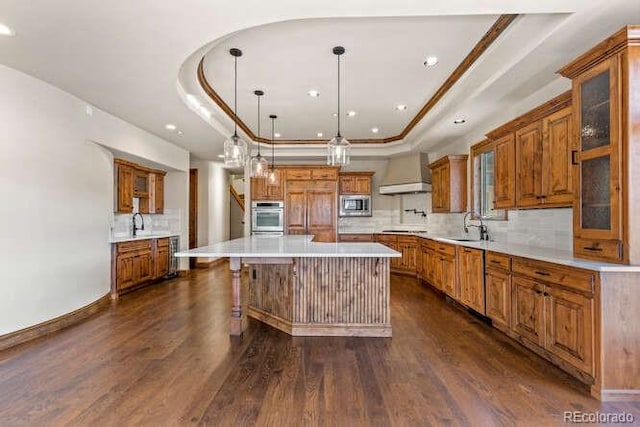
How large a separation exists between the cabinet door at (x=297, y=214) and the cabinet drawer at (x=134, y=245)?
9.02 ft

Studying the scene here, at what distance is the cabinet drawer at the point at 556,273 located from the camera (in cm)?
220

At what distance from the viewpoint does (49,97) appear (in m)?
3.57

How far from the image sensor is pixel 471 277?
390 centimetres

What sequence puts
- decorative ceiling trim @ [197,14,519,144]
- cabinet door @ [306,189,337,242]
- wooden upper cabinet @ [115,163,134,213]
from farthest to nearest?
cabinet door @ [306,189,337,242] → wooden upper cabinet @ [115,163,134,213] → decorative ceiling trim @ [197,14,519,144]

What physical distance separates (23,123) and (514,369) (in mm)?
4913

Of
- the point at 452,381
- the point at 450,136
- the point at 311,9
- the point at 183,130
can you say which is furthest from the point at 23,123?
the point at 450,136

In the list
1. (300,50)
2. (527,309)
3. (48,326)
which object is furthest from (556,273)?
(48,326)

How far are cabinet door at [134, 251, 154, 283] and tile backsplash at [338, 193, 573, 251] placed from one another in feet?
12.9

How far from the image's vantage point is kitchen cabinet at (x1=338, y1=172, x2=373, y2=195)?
7555mm

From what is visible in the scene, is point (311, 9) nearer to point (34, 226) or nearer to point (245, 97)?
point (245, 97)

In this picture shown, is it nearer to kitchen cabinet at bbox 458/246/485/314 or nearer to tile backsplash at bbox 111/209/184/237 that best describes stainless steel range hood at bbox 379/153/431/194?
kitchen cabinet at bbox 458/246/485/314

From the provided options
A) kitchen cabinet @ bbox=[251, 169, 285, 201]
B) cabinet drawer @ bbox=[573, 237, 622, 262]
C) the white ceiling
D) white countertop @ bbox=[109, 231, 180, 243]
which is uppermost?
the white ceiling

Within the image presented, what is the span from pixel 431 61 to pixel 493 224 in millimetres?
2383

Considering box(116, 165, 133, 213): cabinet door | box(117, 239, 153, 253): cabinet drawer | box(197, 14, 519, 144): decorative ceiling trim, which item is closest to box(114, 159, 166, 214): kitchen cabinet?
box(116, 165, 133, 213): cabinet door
